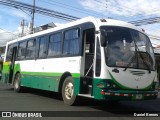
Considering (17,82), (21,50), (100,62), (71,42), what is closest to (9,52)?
(21,50)

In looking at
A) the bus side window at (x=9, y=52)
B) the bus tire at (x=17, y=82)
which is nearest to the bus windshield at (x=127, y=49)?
the bus tire at (x=17, y=82)

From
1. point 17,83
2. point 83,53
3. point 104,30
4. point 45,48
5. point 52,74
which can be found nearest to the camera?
point 104,30

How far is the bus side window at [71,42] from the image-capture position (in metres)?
12.0

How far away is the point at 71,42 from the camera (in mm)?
12367

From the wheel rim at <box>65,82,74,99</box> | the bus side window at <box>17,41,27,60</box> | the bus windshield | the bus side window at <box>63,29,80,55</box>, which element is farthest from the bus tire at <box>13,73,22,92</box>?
the bus windshield

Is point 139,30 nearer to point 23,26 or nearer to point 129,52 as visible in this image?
point 129,52

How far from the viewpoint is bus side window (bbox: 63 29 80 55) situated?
1199 centimetres

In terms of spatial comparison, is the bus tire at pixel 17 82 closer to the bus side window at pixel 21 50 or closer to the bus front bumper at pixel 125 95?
the bus side window at pixel 21 50

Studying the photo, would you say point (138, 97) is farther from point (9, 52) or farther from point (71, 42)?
point (9, 52)

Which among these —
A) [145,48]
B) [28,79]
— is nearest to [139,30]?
[145,48]

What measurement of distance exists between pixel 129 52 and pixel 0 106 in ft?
16.6

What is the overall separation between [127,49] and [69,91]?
285 centimetres

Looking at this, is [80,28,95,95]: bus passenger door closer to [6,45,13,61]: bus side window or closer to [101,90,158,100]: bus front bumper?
[101,90,158,100]: bus front bumper

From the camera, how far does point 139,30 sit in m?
11.6
